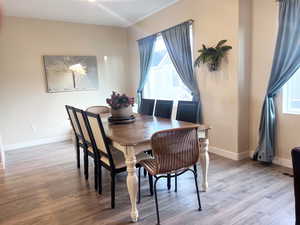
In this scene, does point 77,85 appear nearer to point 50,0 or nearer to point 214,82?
point 50,0

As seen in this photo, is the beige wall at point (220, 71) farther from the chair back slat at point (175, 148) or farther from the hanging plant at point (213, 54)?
the chair back slat at point (175, 148)

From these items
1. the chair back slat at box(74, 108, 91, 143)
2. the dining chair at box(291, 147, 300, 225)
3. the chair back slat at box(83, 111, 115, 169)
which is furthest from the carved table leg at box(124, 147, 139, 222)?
the dining chair at box(291, 147, 300, 225)

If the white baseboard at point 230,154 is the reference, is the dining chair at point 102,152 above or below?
above

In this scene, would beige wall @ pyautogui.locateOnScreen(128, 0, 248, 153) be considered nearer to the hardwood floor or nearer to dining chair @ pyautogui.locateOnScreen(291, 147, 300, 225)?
the hardwood floor

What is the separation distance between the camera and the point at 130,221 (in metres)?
2.08

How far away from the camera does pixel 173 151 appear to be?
1978mm

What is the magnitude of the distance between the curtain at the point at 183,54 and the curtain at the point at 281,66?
43.6 inches

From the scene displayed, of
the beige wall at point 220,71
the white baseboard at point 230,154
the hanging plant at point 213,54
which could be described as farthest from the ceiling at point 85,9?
the white baseboard at point 230,154

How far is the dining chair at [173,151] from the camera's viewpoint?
189 cm

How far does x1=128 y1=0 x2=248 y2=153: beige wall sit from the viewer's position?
133 inches

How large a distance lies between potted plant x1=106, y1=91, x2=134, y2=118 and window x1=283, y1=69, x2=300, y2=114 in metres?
2.13

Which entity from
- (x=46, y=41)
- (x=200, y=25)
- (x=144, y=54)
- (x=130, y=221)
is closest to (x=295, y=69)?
(x=200, y=25)

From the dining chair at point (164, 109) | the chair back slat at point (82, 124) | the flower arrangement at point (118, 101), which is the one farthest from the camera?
the dining chair at point (164, 109)

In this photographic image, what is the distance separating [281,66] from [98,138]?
2531 mm
